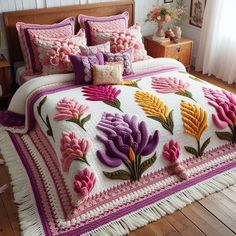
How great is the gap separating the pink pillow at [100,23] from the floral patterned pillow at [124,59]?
23.4 inches

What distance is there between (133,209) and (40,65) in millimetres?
1785

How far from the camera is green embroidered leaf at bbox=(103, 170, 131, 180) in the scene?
2295 millimetres

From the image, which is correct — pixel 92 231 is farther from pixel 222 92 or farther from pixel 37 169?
pixel 222 92

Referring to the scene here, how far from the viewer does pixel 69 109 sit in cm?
259

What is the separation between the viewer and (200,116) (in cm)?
263

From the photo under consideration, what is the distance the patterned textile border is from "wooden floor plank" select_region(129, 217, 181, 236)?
0.12ft

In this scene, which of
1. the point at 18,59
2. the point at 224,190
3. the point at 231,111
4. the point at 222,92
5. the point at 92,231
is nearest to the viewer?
the point at 92,231

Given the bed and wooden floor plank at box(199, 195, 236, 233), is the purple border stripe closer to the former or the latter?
the bed

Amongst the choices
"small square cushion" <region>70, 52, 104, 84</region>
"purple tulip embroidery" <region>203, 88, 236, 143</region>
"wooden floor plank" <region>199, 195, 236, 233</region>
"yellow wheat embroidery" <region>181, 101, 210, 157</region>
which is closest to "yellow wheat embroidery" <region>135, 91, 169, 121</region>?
"yellow wheat embroidery" <region>181, 101, 210, 157</region>

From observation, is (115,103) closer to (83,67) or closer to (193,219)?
(83,67)

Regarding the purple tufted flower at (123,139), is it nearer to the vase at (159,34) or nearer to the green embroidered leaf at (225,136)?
the green embroidered leaf at (225,136)

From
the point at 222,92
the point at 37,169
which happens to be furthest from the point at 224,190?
the point at 37,169

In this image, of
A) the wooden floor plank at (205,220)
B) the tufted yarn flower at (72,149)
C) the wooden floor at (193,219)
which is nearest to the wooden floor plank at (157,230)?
the wooden floor at (193,219)

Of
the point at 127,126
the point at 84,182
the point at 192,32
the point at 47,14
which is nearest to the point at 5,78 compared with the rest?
the point at 47,14
